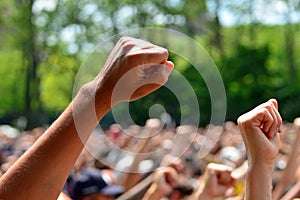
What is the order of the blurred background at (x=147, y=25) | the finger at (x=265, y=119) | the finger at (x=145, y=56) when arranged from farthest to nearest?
the blurred background at (x=147, y=25), the finger at (x=265, y=119), the finger at (x=145, y=56)

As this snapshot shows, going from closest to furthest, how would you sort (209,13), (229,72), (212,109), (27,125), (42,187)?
(42,187), (212,109), (229,72), (27,125), (209,13)

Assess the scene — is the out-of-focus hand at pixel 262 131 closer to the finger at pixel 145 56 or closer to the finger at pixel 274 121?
the finger at pixel 274 121

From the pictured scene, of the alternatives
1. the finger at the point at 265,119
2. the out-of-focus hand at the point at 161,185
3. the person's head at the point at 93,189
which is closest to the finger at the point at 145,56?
the finger at the point at 265,119

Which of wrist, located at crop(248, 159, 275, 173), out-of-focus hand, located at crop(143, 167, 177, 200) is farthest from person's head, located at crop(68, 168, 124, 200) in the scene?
wrist, located at crop(248, 159, 275, 173)

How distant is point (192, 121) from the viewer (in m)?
1.65

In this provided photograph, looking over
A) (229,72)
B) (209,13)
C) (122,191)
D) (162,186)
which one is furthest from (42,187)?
(209,13)

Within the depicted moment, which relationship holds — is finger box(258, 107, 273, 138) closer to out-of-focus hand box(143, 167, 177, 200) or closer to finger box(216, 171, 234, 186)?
finger box(216, 171, 234, 186)

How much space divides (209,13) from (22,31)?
9351 mm

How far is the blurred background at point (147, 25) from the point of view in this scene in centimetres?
2733

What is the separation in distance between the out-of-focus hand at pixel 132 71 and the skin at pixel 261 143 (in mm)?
408

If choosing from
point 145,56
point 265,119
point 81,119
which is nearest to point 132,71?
point 145,56

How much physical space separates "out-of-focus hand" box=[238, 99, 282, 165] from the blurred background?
23.8 m

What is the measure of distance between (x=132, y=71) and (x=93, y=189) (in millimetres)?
2263

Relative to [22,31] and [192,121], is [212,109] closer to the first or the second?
[192,121]
